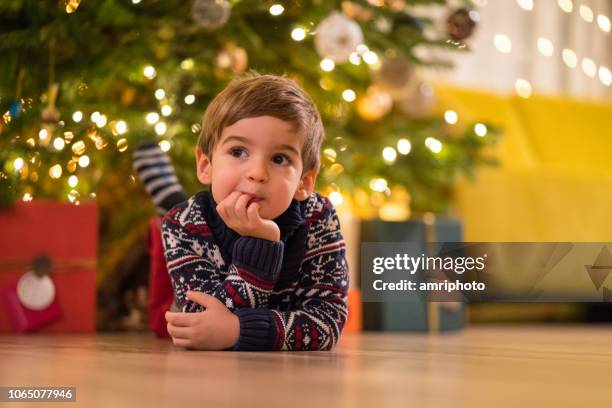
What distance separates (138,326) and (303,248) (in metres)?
0.81

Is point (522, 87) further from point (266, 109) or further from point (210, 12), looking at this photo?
point (266, 109)

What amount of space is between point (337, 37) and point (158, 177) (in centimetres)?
49

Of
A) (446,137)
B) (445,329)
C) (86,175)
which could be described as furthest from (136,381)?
(446,137)

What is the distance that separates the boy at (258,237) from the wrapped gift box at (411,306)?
74cm

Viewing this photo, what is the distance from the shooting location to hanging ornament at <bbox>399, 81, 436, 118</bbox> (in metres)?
2.39

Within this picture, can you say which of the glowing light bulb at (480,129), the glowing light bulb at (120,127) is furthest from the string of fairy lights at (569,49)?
the glowing light bulb at (120,127)

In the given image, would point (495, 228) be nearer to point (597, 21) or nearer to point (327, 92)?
point (327, 92)

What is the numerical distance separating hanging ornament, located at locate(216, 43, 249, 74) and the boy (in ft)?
2.32

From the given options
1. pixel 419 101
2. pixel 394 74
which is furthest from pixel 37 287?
pixel 419 101

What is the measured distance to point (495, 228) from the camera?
8.45ft

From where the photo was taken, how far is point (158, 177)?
1.56m

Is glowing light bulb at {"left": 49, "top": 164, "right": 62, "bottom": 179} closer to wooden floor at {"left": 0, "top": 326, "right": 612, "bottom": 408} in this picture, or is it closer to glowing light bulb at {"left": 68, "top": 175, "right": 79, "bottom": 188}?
glowing light bulb at {"left": 68, "top": 175, "right": 79, "bottom": 188}

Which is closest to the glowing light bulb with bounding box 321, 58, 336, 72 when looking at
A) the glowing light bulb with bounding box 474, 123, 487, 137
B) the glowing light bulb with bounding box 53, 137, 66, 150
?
the glowing light bulb with bounding box 474, 123, 487, 137

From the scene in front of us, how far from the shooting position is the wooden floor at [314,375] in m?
0.65
